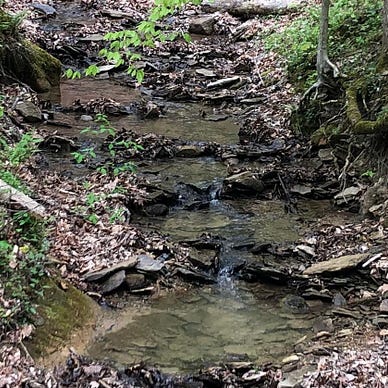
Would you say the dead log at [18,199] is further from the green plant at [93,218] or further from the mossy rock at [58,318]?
the mossy rock at [58,318]

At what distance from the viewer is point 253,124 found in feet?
36.5

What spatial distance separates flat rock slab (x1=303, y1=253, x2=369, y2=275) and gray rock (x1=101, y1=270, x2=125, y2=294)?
A: 203cm

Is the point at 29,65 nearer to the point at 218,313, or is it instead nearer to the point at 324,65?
the point at 324,65

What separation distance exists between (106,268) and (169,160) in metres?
3.96

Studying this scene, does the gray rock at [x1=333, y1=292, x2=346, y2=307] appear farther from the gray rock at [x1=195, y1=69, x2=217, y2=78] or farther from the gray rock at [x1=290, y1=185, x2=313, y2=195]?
the gray rock at [x1=195, y1=69, x2=217, y2=78]

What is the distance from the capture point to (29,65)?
1269cm

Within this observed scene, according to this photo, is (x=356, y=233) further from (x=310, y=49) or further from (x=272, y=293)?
(x=310, y=49)

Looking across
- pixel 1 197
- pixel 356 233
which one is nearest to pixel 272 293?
pixel 356 233

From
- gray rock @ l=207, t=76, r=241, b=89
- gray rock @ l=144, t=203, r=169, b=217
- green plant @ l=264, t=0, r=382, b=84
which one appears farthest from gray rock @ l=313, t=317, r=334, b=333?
gray rock @ l=207, t=76, r=241, b=89

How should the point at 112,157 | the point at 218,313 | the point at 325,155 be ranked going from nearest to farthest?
the point at 218,313 → the point at 325,155 → the point at 112,157

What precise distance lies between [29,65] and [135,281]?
8.10 metres

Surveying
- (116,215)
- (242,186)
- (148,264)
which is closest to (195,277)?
(148,264)

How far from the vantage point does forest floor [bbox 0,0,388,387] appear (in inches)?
180

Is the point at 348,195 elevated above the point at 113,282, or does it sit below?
above
